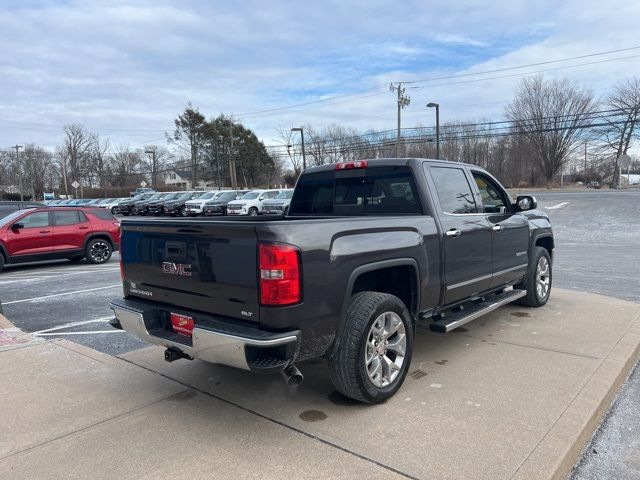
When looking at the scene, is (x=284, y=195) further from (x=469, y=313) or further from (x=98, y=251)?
(x=469, y=313)

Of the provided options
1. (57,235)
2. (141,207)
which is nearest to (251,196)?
(141,207)

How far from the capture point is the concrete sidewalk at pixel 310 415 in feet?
9.75

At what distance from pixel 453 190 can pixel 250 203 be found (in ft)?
92.4

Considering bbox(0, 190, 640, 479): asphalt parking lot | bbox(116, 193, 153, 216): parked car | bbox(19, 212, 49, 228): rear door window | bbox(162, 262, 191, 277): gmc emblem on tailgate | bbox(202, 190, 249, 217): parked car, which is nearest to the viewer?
bbox(0, 190, 640, 479): asphalt parking lot

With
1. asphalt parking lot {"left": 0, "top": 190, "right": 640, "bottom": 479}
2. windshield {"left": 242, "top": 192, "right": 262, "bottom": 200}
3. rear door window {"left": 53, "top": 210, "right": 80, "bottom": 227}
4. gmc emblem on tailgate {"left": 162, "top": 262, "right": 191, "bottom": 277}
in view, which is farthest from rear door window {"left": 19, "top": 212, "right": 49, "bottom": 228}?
windshield {"left": 242, "top": 192, "right": 262, "bottom": 200}

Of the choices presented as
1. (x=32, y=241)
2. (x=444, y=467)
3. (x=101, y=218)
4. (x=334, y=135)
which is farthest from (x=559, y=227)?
(x=334, y=135)

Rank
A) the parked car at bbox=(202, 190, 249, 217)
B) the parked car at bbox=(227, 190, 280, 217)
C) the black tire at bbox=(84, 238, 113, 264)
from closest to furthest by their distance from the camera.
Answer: the black tire at bbox=(84, 238, 113, 264)
the parked car at bbox=(227, 190, 280, 217)
the parked car at bbox=(202, 190, 249, 217)

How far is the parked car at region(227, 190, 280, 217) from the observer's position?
105 ft

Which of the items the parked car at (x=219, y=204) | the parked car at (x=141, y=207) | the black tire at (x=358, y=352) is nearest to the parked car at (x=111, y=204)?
the parked car at (x=141, y=207)

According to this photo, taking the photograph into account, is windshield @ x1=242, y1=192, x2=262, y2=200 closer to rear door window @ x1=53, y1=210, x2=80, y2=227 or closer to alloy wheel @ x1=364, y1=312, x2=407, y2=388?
rear door window @ x1=53, y1=210, x2=80, y2=227

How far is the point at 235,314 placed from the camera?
3.34 m

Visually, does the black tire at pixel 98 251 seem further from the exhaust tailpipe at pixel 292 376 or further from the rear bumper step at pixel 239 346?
the exhaust tailpipe at pixel 292 376

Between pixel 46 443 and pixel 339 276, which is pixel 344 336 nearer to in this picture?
pixel 339 276

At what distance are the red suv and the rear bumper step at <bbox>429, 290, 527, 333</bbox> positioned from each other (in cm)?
881
